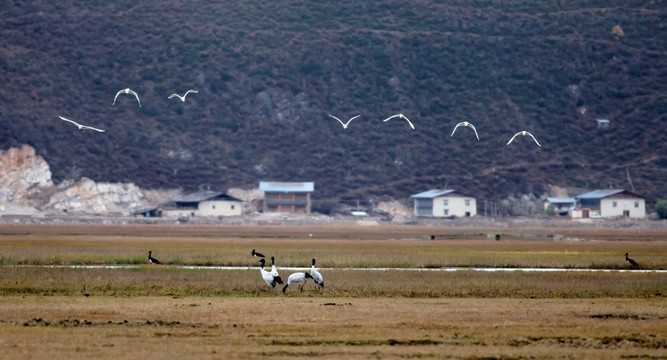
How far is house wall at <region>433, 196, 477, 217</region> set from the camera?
5600 inches

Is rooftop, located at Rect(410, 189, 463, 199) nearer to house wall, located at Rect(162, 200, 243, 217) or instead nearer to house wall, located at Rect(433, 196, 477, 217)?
house wall, located at Rect(433, 196, 477, 217)

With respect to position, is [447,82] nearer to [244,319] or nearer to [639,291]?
[639,291]

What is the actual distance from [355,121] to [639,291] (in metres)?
140

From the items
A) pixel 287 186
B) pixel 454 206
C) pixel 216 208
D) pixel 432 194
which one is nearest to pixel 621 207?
pixel 454 206

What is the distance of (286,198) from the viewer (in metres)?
144

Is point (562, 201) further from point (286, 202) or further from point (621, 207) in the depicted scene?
point (286, 202)

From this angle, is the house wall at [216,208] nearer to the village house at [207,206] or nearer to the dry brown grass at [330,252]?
the village house at [207,206]

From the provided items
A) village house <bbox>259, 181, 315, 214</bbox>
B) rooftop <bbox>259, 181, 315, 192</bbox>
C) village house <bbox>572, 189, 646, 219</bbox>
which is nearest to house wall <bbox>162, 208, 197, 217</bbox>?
village house <bbox>259, 181, 315, 214</bbox>

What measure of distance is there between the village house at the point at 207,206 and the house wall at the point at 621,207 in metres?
48.9

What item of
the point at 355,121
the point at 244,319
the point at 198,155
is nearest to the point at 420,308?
the point at 244,319

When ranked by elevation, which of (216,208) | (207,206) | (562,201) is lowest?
(216,208)

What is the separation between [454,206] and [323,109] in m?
44.3

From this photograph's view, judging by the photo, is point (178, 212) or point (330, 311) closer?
point (330, 311)

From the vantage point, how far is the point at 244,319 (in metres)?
28.5
